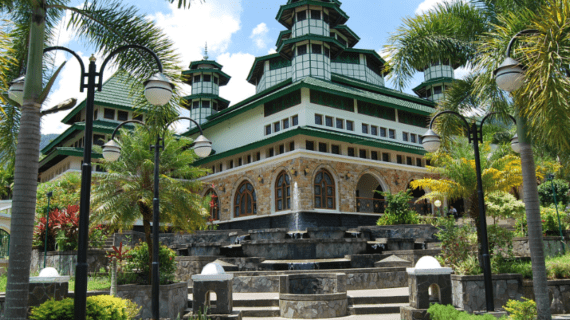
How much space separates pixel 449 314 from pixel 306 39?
1138 inches

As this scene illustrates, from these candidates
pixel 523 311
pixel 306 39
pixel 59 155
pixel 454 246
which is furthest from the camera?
pixel 59 155

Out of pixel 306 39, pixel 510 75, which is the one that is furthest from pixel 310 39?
pixel 510 75

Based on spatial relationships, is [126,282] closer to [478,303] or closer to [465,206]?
[478,303]

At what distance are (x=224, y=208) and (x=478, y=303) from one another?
23557 mm

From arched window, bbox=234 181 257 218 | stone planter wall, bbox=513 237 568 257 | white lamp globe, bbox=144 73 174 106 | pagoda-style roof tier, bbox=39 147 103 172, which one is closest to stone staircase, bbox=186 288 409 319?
stone planter wall, bbox=513 237 568 257

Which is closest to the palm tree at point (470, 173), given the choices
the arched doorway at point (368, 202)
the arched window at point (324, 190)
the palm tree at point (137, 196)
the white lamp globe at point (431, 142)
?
the white lamp globe at point (431, 142)

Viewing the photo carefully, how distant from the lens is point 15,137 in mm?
11203

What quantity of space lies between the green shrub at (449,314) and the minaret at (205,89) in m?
37.2

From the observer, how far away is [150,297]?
523 inches

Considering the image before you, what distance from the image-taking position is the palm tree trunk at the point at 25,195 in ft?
22.6

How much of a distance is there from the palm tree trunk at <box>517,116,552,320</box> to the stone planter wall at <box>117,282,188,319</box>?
8.99 metres

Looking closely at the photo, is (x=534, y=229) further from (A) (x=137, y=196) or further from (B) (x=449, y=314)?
(A) (x=137, y=196)

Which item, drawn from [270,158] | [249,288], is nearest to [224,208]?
[270,158]

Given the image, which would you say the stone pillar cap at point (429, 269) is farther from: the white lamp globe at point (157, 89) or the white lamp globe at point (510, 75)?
the white lamp globe at point (157, 89)
